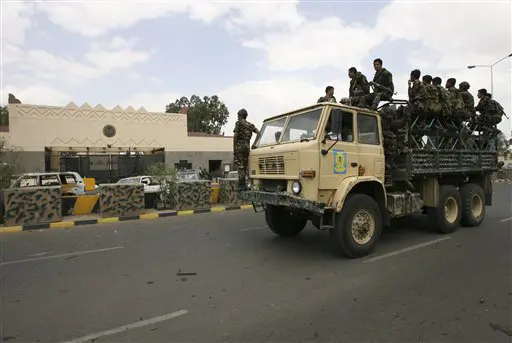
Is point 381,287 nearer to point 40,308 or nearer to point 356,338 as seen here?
point 356,338

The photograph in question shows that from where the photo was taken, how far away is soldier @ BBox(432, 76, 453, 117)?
7.94 m

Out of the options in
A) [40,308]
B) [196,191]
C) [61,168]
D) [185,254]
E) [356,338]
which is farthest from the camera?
[61,168]

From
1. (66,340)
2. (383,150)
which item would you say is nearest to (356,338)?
(66,340)

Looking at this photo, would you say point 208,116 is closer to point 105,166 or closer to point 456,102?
point 105,166

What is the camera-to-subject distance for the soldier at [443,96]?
794 centimetres

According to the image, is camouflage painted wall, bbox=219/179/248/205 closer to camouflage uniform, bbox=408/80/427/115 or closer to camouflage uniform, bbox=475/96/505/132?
camouflage uniform, bbox=408/80/427/115

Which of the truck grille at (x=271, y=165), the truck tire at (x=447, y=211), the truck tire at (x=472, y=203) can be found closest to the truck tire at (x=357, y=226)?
the truck grille at (x=271, y=165)

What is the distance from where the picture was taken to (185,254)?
21.8ft

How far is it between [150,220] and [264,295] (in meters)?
7.32

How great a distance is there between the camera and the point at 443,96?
7.99m

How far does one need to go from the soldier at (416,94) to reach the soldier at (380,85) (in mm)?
411

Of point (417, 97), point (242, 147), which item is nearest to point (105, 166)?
point (242, 147)

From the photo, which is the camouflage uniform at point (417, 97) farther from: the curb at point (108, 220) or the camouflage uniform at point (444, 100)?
the curb at point (108, 220)

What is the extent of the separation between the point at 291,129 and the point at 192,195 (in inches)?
280
